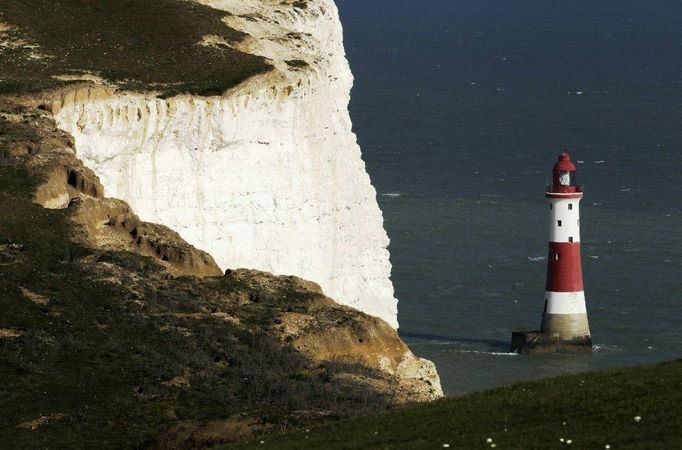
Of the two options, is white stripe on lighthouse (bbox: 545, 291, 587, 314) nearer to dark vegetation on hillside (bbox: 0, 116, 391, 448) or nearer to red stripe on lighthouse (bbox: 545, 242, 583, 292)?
red stripe on lighthouse (bbox: 545, 242, 583, 292)

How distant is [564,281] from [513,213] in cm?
2589

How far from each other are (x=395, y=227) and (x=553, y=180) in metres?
20.2

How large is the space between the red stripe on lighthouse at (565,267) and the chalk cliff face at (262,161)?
18384mm

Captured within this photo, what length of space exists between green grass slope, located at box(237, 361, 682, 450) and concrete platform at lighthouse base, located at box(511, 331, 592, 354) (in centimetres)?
4427

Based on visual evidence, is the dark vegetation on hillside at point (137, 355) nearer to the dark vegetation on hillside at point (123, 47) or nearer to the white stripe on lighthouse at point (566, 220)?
the dark vegetation on hillside at point (123, 47)

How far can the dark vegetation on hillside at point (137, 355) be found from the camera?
35.5 meters

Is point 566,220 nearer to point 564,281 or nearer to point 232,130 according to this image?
point 564,281

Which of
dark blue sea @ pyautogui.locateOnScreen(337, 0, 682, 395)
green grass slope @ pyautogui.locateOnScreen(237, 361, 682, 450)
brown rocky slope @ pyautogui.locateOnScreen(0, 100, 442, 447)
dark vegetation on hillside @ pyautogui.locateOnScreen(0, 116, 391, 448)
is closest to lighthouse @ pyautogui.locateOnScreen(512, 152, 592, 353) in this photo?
dark blue sea @ pyautogui.locateOnScreen(337, 0, 682, 395)

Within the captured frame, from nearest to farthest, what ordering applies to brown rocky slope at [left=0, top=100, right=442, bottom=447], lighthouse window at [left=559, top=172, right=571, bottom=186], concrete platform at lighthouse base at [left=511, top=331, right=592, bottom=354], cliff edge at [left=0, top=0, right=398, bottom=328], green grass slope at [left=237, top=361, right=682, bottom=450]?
green grass slope at [left=237, top=361, right=682, bottom=450]
brown rocky slope at [left=0, top=100, right=442, bottom=447]
cliff edge at [left=0, top=0, right=398, bottom=328]
concrete platform at lighthouse base at [left=511, top=331, right=592, bottom=354]
lighthouse window at [left=559, top=172, right=571, bottom=186]

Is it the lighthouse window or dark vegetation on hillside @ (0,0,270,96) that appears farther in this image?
the lighthouse window

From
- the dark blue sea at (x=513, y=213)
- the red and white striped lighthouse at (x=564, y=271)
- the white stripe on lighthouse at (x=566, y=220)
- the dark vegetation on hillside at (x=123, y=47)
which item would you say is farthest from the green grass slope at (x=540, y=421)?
the white stripe on lighthouse at (x=566, y=220)

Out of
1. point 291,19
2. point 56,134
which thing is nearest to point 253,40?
point 291,19

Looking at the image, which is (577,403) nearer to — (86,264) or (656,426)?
(656,426)

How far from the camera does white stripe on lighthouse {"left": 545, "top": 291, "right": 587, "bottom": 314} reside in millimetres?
80500
